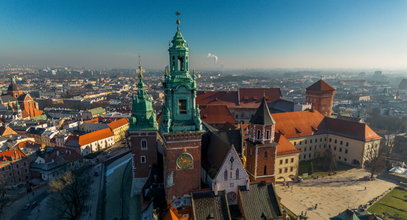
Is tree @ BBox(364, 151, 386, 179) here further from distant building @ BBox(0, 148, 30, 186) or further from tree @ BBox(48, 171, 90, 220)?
distant building @ BBox(0, 148, 30, 186)

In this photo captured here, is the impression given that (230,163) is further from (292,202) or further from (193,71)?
(292,202)

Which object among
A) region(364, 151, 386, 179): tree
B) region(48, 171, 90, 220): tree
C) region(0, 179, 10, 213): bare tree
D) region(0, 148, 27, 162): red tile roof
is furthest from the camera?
region(0, 148, 27, 162): red tile roof

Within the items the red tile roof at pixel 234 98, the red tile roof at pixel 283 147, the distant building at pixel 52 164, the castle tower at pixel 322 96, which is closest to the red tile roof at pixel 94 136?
the distant building at pixel 52 164

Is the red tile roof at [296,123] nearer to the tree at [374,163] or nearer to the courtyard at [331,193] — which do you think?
the courtyard at [331,193]

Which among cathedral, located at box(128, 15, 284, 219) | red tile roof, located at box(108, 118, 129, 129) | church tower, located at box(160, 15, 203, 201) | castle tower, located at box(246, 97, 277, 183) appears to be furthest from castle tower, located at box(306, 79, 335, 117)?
red tile roof, located at box(108, 118, 129, 129)

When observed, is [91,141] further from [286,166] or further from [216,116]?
[286,166]

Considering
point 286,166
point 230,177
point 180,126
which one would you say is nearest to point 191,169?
point 230,177
